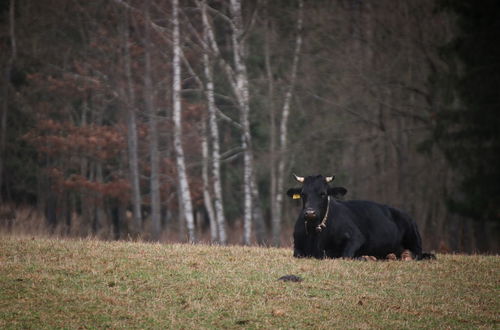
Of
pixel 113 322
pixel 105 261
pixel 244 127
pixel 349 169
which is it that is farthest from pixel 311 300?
pixel 349 169

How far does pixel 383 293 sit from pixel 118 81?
28211 mm

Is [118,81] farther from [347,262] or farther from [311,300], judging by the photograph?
[311,300]

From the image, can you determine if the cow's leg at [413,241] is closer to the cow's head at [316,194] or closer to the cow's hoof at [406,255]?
the cow's hoof at [406,255]

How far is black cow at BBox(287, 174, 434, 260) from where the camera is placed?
1389 cm

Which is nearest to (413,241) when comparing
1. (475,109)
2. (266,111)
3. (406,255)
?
(406,255)

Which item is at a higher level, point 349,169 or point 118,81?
point 118,81

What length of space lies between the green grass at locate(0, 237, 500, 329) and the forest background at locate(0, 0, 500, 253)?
12.6 meters

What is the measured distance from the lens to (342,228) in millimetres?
14133

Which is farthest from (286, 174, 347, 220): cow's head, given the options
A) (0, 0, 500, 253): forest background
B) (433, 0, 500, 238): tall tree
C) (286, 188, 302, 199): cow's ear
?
(433, 0, 500, 238): tall tree

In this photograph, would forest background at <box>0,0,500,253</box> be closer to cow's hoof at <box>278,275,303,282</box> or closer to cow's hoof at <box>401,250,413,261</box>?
cow's hoof at <box>401,250,413,261</box>

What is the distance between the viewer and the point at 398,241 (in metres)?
15.3

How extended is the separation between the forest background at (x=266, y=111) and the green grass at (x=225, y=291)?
41.3 feet

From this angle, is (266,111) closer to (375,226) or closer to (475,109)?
(475,109)

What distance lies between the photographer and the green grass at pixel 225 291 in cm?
941
